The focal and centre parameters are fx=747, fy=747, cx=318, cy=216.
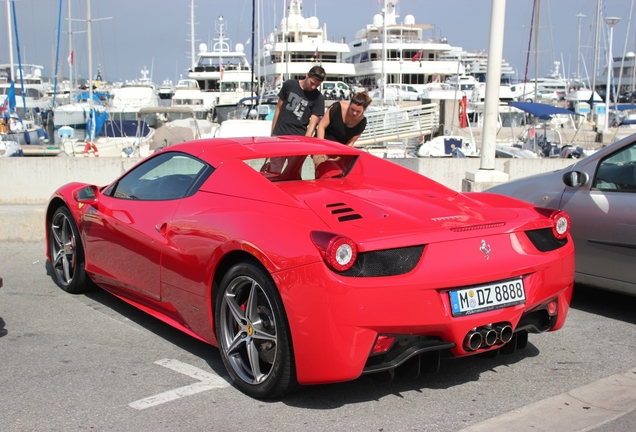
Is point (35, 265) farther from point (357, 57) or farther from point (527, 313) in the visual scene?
point (357, 57)

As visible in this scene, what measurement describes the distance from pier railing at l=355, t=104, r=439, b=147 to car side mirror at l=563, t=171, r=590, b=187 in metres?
16.1

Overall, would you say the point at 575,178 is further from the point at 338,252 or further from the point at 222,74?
the point at 222,74

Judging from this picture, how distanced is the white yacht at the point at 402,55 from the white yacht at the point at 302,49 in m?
1.81

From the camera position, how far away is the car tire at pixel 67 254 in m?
5.91

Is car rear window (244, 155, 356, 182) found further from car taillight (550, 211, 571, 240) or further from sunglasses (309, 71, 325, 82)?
sunglasses (309, 71, 325, 82)

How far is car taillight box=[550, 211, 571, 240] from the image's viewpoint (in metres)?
4.25

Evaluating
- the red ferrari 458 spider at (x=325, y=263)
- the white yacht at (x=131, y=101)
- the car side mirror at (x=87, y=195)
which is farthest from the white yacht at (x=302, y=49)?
the red ferrari 458 spider at (x=325, y=263)

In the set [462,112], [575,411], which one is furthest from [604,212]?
[462,112]

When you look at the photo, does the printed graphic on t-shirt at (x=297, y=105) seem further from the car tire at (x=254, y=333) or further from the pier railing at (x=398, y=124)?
the pier railing at (x=398, y=124)

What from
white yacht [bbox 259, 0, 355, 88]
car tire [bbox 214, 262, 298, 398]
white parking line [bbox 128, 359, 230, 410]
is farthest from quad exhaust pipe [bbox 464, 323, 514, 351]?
white yacht [bbox 259, 0, 355, 88]

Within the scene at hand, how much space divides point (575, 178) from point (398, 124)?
17066mm

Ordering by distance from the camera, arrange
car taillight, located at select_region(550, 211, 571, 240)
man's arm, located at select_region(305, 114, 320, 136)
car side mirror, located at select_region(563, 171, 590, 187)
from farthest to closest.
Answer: man's arm, located at select_region(305, 114, 320, 136)
car side mirror, located at select_region(563, 171, 590, 187)
car taillight, located at select_region(550, 211, 571, 240)

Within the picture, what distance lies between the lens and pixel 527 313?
398 cm

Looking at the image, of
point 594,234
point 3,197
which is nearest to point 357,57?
point 3,197
